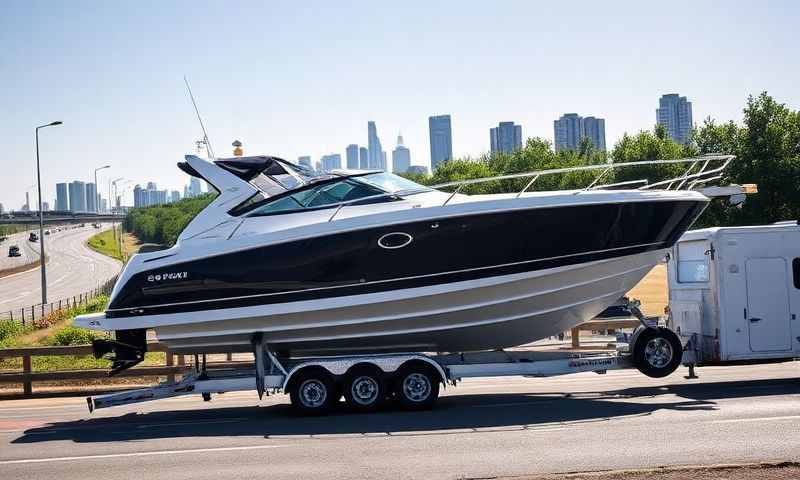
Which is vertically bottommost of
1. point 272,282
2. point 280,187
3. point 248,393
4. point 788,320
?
point 248,393

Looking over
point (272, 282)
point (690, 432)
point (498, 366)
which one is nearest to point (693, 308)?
point (498, 366)

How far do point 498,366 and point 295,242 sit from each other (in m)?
3.49

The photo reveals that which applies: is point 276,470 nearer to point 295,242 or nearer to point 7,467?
point 7,467

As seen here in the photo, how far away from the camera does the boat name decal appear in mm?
13793

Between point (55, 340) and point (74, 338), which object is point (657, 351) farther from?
point (55, 340)

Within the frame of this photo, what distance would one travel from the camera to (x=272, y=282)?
13.6m

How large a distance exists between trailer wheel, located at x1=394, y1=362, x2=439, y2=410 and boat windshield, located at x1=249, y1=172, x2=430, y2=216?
266 cm

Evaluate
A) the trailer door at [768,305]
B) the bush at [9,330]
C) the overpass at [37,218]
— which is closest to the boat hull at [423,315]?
the trailer door at [768,305]

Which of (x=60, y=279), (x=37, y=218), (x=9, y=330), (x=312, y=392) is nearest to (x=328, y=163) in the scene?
(x=9, y=330)

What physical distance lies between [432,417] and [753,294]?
17.6 feet

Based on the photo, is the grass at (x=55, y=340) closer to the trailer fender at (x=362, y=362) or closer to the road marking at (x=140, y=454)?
the trailer fender at (x=362, y=362)

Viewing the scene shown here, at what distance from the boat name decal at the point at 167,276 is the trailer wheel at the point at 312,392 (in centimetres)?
236

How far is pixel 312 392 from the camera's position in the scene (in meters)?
13.2

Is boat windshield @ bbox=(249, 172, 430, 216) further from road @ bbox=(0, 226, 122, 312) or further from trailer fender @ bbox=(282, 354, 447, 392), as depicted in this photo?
road @ bbox=(0, 226, 122, 312)
